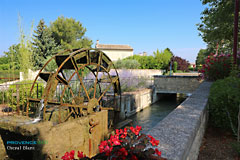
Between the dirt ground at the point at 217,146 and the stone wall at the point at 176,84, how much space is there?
10494 millimetres

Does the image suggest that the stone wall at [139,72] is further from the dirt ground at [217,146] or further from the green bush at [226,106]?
the dirt ground at [217,146]

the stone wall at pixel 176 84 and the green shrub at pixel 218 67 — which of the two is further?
the stone wall at pixel 176 84

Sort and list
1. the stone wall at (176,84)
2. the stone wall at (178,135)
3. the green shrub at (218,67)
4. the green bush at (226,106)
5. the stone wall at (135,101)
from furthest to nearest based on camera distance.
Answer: the stone wall at (176,84)
the stone wall at (135,101)
the green shrub at (218,67)
the green bush at (226,106)
the stone wall at (178,135)

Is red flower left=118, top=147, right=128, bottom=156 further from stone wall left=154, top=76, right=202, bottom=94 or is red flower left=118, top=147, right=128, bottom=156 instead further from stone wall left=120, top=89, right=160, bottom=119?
stone wall left=154, top=76, right=202, bottom=94

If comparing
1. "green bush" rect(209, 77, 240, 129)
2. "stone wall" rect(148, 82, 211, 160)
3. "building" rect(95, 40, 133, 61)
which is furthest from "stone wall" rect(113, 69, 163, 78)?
"building" rect(95, 40, 133, 61)

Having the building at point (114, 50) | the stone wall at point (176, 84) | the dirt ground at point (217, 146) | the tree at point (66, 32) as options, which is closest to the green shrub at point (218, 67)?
the dirt ground at point (217, 146)

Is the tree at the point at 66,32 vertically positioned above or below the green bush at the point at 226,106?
above

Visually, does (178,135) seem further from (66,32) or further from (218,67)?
(66,32)

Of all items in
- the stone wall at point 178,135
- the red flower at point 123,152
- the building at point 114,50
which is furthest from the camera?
the building at point 114,50

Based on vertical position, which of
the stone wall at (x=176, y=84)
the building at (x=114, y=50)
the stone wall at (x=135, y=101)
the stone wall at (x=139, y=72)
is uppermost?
the building at (x=114, y=50)

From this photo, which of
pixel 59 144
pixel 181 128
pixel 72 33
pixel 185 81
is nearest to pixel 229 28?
pixel 185 81

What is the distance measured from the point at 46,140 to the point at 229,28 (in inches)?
353

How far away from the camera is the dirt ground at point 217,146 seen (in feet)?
9.61

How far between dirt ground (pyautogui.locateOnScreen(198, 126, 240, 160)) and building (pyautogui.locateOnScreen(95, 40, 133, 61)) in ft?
120
